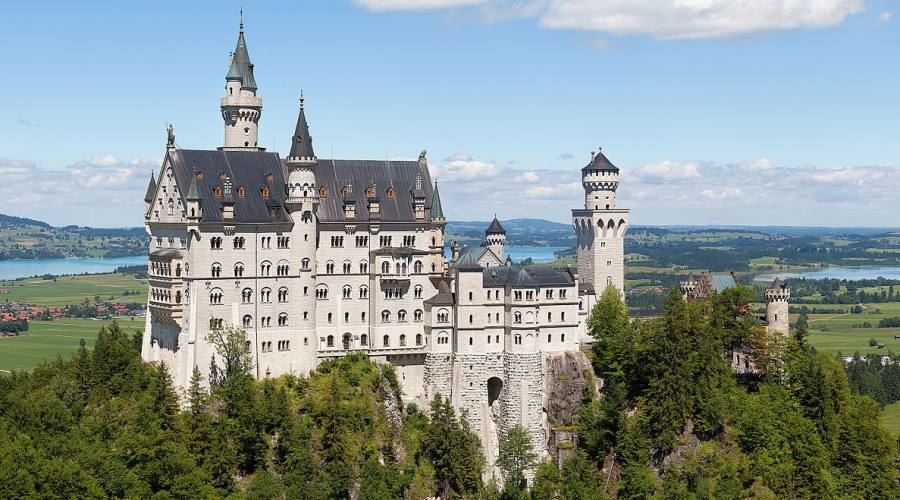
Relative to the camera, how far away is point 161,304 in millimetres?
97562

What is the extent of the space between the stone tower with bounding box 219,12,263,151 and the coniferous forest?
2044cm

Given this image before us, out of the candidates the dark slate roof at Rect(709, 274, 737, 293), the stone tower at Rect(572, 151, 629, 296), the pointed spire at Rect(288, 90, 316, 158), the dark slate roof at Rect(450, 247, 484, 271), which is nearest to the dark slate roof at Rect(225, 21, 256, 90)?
the pointed spire at Rect(288, 90, 316, 158)

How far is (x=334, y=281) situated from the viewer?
101750 mm

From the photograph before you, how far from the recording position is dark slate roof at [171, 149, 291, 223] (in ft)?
314

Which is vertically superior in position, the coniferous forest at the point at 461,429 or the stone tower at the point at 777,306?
the stone tower at the point at 777,306

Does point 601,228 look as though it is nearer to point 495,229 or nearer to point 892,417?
point 495,229

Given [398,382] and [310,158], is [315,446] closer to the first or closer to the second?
[398,382]

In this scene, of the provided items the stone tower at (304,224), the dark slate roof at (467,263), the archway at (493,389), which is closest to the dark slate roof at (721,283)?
the archway at (493,389)

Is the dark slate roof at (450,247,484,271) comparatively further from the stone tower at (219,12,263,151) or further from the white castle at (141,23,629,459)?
the stone tower at (219,12,263,151)

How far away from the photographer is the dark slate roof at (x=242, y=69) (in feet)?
349

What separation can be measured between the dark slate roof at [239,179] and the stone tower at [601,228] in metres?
31.7

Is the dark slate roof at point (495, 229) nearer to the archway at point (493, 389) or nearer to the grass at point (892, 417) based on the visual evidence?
the archway at point (493, 389)

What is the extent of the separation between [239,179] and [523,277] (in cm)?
2588

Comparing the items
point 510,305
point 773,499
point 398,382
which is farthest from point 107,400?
point 773,499
